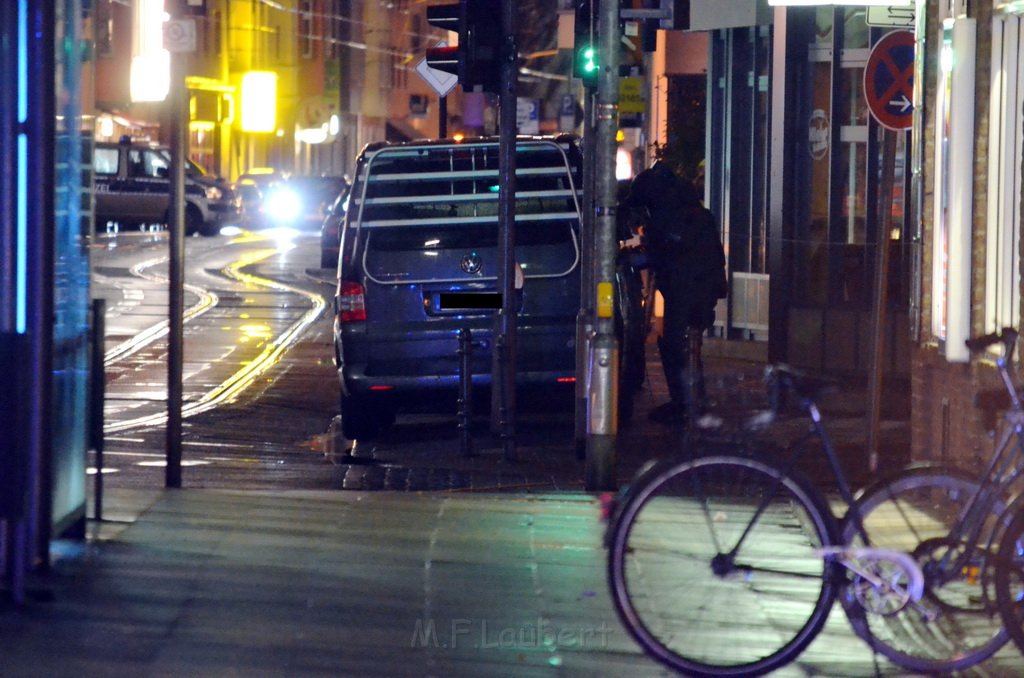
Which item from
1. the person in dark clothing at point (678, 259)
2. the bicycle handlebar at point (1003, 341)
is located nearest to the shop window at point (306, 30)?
the person in dark clothing at point (678, 259)

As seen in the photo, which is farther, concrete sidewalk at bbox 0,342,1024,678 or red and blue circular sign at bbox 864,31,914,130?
red and blue circular sign at bbox 864,31,914,130

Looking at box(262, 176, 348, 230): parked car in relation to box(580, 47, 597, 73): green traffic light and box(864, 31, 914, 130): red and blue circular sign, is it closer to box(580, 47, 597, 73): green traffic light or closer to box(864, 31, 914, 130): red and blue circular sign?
box(864, 31, 914, 130): red and blue circular sign

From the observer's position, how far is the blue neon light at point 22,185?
22.1ft

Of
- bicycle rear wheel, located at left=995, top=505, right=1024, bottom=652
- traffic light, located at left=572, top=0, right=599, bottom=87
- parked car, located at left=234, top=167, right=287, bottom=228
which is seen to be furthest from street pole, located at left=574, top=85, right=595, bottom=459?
parked car, located at left=234, top=167, right=287, bottom=228

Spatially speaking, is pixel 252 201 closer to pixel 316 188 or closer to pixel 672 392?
pixel 316 188

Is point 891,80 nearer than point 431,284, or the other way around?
point 891,80

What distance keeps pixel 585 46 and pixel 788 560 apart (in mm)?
5374

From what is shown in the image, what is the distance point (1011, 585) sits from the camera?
5.78 meters

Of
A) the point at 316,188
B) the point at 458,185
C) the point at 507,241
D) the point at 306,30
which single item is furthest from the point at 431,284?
the point at 306,30

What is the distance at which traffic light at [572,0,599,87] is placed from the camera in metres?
10.5

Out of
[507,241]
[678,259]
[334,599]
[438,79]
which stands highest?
[438,79]

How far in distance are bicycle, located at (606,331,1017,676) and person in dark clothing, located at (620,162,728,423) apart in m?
6.96

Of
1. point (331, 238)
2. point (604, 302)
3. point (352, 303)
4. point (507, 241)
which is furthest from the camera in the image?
point (331, 238)

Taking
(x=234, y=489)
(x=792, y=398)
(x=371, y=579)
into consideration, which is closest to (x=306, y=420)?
(x=234, y=489)
